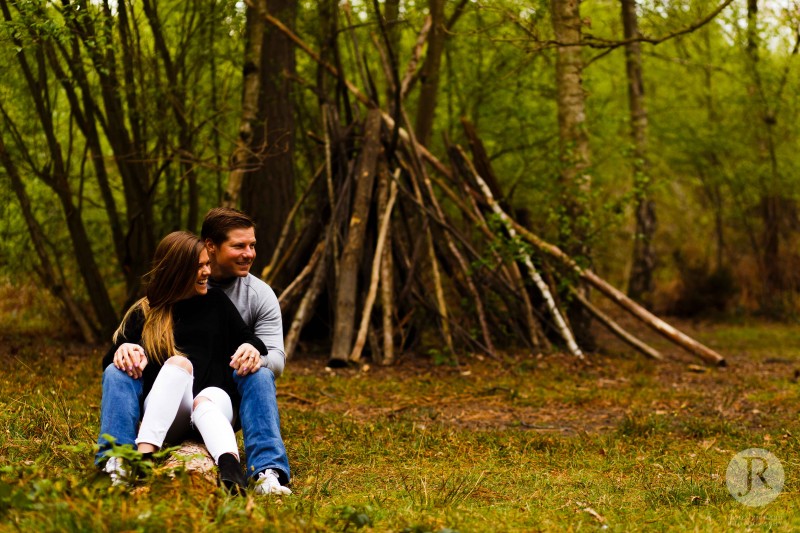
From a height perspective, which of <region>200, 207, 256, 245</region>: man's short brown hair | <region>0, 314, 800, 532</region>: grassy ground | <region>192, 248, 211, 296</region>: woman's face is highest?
<region>200, 207, 256, 245</region>: man's short brown hair

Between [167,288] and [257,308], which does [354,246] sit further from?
[167,288]

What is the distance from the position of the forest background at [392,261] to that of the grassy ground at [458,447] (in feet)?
0.09

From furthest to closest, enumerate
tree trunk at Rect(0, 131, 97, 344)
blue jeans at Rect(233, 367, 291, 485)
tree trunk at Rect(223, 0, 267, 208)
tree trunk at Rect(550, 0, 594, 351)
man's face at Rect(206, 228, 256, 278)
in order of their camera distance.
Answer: tree trunk at Rect(550, 0, 594, 351) < tree trunk at Rect(223, 0, 267, 208) < tree trunk at Rect(0, 131, 97, 344) < man's face at Rect(206, 228, 256, 278) < blue jeans at Rect(233, 367, 291, 485)

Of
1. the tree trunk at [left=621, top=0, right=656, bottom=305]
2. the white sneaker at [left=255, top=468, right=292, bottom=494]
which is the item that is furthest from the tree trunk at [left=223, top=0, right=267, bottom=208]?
the tree trunk at [left=621, top=0, right=656, bottom=305]

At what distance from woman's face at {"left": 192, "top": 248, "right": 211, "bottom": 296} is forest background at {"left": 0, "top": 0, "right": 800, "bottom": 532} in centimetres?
81

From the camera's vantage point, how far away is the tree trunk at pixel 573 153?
355 inches

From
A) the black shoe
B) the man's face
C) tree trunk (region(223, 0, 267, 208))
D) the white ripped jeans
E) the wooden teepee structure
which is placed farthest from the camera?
tree trunk (region(223, 0, 267, 208))

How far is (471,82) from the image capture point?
12.6 m

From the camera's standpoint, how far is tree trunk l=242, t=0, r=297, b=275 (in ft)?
30.5

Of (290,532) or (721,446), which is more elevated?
(290,532)

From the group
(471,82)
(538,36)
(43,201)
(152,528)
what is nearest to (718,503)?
(152,528)

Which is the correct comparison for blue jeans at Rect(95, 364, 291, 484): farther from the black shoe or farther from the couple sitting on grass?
the black shoe

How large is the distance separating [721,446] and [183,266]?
10.7ft

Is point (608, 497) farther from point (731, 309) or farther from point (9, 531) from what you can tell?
point (731, 309)
